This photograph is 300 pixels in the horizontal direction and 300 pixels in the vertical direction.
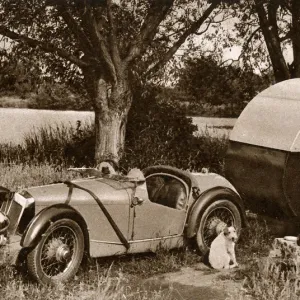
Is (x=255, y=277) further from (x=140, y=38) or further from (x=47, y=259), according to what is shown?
(x=140, y=38)

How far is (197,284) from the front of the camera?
6.22m

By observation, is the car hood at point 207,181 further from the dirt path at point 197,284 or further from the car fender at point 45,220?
the car fender at point 45,220

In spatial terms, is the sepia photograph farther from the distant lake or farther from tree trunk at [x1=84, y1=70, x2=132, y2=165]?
the distant lake

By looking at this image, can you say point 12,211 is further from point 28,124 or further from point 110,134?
point 28,124

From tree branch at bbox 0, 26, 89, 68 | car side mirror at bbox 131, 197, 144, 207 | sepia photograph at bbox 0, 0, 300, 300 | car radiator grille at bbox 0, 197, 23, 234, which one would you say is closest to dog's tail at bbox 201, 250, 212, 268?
sepia photograph at bbox 0, 0, 300, 300

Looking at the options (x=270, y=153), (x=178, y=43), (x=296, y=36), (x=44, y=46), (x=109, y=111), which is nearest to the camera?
(x=270, y=153)

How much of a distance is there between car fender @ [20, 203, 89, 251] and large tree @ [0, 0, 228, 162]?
18.9 feet

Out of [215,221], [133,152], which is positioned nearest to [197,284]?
[215,221]

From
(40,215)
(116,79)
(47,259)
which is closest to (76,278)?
(47,259)

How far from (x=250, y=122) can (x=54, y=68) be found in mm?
5290

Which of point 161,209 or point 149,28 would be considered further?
point 149,28

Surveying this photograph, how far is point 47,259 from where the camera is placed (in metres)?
5.83

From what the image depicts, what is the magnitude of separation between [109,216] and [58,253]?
29.0 inches

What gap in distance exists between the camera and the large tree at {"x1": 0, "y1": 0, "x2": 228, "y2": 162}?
36.9 ft
